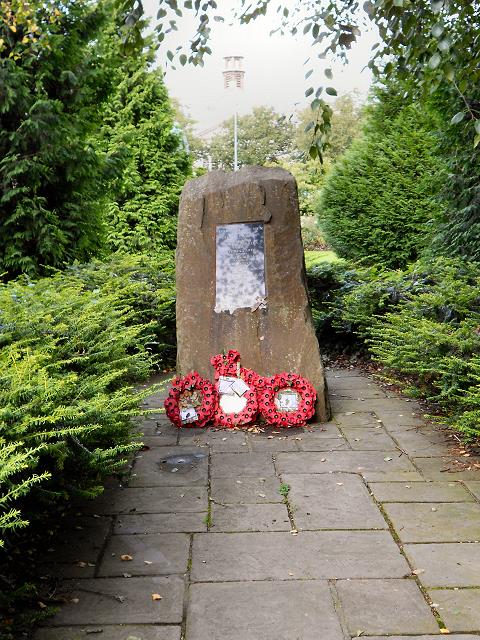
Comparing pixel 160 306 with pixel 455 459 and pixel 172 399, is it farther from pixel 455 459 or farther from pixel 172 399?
pixel 455 459

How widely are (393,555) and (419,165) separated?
440 inches

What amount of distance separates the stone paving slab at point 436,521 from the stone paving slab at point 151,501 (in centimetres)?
95

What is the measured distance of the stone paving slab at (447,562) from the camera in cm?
248

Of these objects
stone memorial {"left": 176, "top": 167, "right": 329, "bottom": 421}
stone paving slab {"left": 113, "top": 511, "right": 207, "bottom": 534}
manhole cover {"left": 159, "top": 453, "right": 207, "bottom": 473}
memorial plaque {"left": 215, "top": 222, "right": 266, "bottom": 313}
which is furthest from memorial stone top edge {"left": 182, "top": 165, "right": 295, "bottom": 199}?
stone paving slab {"left": 113, "top": 511, "right": 207, "bottom": 534}

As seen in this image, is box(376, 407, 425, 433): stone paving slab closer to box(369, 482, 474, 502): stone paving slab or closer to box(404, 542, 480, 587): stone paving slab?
box(369, 482, 474, 502): stone paving slab

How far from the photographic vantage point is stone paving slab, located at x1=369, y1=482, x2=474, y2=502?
3275mm

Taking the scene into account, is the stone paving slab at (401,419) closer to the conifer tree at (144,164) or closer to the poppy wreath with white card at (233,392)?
the poppy wreath with white card at (233,392)

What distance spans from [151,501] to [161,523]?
0.27 m

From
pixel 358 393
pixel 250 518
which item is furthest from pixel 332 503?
pixel 358 393

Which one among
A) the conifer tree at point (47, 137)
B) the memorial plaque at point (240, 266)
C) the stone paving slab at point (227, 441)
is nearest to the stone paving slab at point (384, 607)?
the stone paving slab at point (227, 441)

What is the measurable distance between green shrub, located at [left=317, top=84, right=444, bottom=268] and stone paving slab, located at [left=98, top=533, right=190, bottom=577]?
10.1 metres

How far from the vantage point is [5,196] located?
7.24 m

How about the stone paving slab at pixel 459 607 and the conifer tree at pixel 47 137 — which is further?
the conifer tree at pixel 47 137

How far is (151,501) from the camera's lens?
3289mm
